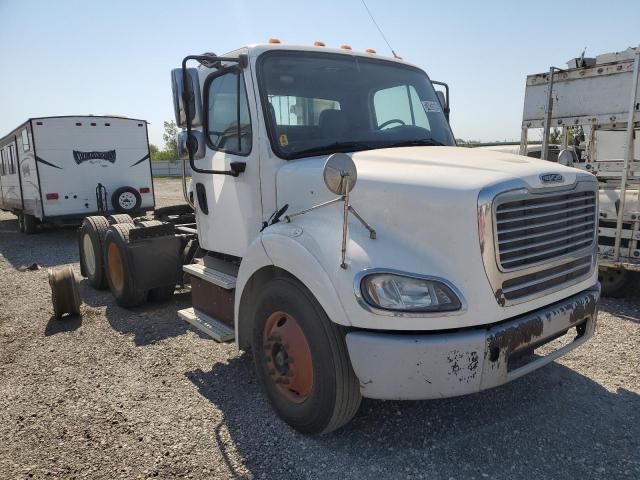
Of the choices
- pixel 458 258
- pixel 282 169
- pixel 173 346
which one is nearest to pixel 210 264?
pixel 173 346

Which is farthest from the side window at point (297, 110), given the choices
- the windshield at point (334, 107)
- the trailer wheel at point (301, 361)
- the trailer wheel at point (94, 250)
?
the trailer wheel at point (94, 250)

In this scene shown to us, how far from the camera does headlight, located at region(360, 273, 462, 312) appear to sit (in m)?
2.46

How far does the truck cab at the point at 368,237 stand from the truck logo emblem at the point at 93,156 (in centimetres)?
939

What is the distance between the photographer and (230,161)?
3.77 m

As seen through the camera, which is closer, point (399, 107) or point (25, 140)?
point (399, 107)

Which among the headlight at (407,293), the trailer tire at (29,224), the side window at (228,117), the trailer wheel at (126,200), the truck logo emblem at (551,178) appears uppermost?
the side window at (228,117)

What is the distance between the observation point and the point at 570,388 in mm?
3654

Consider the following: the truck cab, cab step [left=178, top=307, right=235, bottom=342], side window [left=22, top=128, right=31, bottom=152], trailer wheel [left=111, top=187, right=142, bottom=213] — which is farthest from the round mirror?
side window [left=22, top=128, right=31, bottom=152]

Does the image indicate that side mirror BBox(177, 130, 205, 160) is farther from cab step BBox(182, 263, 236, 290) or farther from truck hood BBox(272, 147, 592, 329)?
truck hood BBox(272, 147, 592, 329)

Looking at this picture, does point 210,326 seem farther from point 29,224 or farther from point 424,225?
point 29,224

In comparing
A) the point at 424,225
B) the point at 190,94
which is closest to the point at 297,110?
the point at 190,94

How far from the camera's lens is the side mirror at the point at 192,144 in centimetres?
371

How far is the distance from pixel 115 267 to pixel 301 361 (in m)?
4.15

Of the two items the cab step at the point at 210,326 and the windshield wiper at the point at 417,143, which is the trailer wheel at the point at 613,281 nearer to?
the windshield wiper at the point at 417,143
